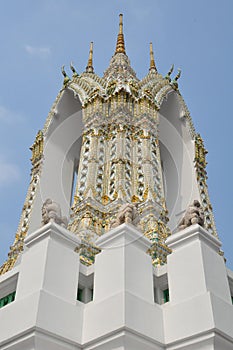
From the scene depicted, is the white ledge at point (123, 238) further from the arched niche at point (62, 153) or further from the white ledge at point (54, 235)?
the arched niche at point (62, 153)

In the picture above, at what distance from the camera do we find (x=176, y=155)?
19469mm

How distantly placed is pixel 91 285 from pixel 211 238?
246cm

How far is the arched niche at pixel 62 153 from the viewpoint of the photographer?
1736 centimetres

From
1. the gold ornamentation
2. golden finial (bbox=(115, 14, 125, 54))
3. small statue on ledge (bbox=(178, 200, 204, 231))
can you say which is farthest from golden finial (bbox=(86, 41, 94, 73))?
small statue on ledge (bbox=(178, 200, 204, 231))

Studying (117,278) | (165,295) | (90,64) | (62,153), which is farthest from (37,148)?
(117,278)

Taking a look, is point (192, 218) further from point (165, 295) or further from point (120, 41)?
point (120, 41)

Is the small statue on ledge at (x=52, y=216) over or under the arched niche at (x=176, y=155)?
under

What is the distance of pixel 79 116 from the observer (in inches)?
800

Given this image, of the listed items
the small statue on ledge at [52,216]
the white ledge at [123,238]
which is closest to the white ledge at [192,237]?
the white ledge at [123,238]

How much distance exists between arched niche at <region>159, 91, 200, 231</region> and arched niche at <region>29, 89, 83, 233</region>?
12.3 ft

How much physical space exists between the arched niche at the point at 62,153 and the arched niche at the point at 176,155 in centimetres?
374

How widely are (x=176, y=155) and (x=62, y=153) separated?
4.82 m

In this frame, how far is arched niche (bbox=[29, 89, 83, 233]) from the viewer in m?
17.4

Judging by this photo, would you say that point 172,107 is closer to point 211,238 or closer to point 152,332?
point 211,238
